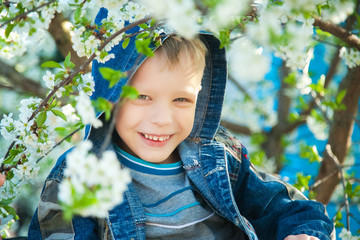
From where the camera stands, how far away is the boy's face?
4.85 ft

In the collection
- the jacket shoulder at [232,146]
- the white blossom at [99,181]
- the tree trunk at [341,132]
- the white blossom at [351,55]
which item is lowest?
the tree trunk at [341,132]

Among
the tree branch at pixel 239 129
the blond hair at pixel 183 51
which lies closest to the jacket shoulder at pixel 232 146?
the blond hair at pixel 183 51

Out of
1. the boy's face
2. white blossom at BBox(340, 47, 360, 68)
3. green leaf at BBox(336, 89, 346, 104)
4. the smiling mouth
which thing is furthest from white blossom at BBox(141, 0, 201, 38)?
green leaf at BBox(336, 89, 346, 104)

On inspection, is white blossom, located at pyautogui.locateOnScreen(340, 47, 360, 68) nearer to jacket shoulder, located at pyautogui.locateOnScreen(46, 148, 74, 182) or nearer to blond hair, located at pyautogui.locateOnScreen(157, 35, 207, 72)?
blond hair, located at pyautogui.locateOnScreen(157, 35, 207, 72)

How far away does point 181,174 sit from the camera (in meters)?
1.75

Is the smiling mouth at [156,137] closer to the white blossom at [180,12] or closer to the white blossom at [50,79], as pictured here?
the white blossom at [50,79]

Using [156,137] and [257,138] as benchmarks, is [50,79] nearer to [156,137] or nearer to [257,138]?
[156,137]

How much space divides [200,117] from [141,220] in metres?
0.54

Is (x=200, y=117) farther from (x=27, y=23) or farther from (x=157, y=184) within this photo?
(x=27, y=23)

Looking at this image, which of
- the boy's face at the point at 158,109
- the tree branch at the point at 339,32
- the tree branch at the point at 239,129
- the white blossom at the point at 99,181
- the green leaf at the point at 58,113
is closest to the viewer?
the white blossom at the point at 99,181

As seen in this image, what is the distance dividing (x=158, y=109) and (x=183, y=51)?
0.75 feet

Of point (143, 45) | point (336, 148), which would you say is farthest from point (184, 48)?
point (336, 148)

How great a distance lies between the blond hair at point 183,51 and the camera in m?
1.51

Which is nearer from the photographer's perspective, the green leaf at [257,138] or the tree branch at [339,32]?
the tree branch at [339,32]
